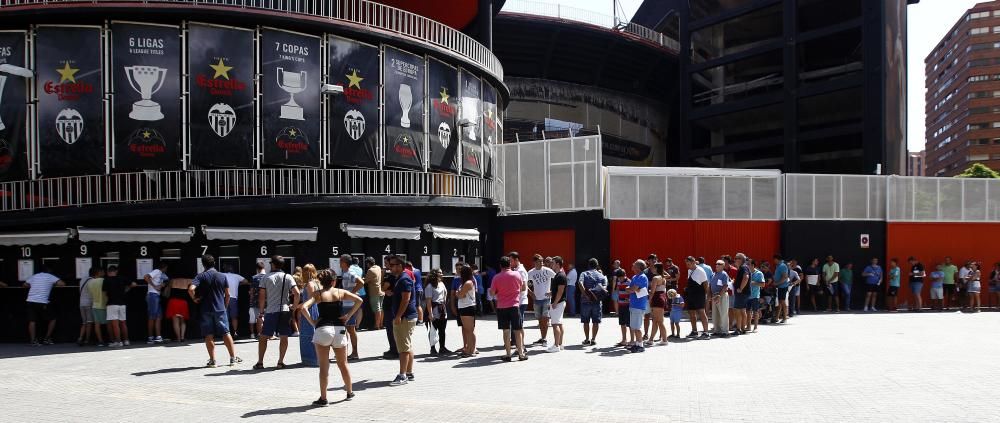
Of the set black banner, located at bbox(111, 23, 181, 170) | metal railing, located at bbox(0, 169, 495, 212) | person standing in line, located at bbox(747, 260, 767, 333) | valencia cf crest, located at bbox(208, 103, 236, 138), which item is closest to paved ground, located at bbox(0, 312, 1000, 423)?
person standing in line, located at bbox(747, 260, 767, 333)

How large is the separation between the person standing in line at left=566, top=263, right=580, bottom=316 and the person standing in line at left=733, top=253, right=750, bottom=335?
17.1ft

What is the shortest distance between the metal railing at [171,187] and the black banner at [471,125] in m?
4.50

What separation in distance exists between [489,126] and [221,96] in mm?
9023

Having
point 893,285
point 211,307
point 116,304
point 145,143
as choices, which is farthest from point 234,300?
point 893,285

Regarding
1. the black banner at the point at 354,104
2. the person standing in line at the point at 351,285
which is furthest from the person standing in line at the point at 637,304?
the black banner at the point at 354,104

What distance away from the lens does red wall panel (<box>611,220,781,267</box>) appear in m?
23.4

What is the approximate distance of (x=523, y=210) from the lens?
2483 centimetres

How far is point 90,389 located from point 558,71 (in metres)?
34.0

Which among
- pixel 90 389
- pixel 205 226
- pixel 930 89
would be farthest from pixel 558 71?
pixel 930 89

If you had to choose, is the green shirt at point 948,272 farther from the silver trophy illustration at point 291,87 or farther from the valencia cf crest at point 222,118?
the valencia cf crest at point 222,118

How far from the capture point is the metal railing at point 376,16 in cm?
1712

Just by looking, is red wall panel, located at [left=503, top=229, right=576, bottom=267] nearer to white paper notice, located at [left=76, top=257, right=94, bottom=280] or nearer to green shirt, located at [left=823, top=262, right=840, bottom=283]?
green shirt, located at [left=823, top=262, right=840, bottom=283]

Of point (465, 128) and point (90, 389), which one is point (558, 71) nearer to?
point (465, 128)

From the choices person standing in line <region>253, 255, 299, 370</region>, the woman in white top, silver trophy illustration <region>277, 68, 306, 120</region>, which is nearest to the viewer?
person standing in line <region>253, 255, 299, 370</region>
